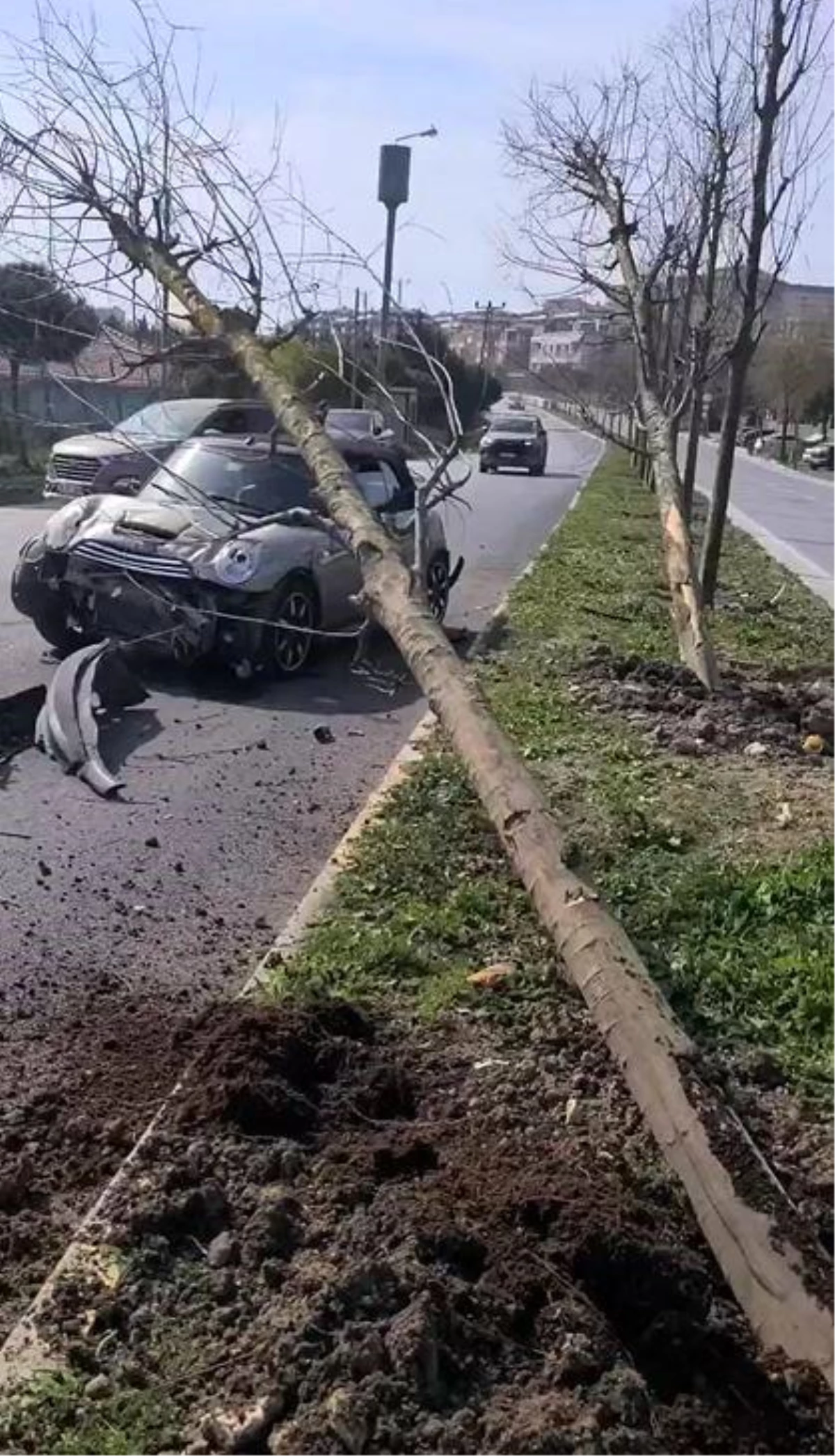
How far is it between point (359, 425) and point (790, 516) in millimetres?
21769

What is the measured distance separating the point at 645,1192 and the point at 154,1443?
149cm

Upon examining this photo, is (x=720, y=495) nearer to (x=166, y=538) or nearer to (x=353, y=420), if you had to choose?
(x=353, y=420)

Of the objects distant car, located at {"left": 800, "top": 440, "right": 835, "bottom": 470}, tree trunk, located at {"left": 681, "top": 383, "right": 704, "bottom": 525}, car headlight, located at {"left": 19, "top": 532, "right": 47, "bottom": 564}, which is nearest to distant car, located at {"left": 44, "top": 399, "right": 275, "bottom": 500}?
car headlight, located at {"left": 19, "top": 532, "right": 47, "bottom": 564}

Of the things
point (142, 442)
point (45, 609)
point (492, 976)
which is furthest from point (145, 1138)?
point (142, 442)

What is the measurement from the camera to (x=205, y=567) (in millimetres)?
11242

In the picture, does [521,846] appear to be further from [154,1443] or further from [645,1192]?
[154,1443]

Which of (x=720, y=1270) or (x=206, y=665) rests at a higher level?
(x=720, y=1270)

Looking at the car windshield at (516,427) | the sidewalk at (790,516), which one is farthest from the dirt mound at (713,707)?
the car windshield at (516,427)

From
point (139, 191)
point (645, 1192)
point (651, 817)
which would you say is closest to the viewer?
point (645, 1192)

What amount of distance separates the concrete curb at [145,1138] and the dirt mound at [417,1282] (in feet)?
0.18

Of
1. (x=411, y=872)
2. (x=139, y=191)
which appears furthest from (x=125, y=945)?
(x=139, y=191)

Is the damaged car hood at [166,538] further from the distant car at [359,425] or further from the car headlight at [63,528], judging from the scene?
the distant car at [359,425]

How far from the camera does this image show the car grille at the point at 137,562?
1121cm

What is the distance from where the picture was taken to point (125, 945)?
6137 millimetres
